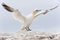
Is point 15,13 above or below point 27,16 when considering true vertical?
below

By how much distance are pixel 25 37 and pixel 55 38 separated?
53 centimetres

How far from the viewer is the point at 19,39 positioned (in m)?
3.62

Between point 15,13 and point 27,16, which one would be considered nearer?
point 15,13

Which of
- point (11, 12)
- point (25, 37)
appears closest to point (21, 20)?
point (11, 12)

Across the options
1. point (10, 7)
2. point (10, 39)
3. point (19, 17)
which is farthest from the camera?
point (19, 17)

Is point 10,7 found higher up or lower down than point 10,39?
higher up

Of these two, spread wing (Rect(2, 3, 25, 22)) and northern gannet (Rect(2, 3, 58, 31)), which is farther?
northern gannet (Rect(2, 3, 58, 31))

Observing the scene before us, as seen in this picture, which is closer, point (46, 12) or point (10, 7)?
point (10, 7)

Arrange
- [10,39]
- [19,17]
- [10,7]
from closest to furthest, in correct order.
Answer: [10,39], [10,7], [19,17]

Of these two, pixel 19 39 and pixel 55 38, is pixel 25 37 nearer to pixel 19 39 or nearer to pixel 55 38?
pixel 19 39

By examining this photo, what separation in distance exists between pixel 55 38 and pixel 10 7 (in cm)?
382

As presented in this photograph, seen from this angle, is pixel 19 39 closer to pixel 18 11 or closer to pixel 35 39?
pixel 35 39

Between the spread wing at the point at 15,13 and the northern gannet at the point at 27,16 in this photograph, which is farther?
the northern gannet at the point at 27,16

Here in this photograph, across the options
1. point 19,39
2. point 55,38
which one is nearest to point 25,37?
point 19,39
